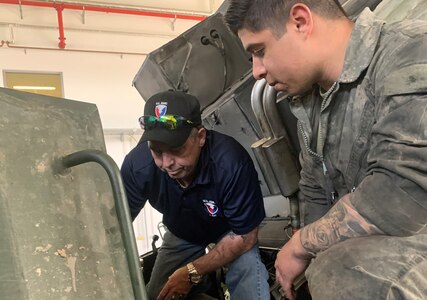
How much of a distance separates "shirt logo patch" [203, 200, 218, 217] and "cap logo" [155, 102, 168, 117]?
0.36m

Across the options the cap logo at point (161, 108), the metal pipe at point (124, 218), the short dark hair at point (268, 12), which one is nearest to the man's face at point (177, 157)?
the cap logo at point (161, 108)

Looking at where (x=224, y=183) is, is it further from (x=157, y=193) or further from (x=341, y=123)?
(x=341, y=123)

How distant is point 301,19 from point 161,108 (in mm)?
670

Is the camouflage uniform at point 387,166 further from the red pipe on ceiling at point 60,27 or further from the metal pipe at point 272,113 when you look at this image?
the red pipe on ceiling at point 60,27

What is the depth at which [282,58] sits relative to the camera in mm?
1000

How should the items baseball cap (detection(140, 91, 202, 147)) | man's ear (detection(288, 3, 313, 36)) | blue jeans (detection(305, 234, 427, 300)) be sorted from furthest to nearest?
baseball cap (detection(140, 91, 202, 147)) → man's ear (detection(288, 3, 313, 36)) → blue jeans (detection(305, 234, 427, 300))

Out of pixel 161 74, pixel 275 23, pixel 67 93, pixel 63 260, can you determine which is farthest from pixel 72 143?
pixel 67 93

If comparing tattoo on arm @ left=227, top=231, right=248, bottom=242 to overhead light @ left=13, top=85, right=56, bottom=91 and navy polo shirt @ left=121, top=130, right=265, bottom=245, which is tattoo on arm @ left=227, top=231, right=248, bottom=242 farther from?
overhead light @ left=13, top=85, right=56, bottom=91

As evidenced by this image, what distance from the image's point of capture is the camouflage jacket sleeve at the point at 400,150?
2.54ft

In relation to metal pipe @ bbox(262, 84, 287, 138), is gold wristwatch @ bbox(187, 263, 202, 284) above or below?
below

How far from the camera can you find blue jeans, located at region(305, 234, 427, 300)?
75 centimetres

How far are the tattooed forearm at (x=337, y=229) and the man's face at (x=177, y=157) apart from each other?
61 cm

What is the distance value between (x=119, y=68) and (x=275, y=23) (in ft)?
12.1

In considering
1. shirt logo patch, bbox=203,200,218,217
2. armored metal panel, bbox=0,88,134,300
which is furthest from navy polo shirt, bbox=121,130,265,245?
armored metal panel, bbox=0,88,134,300
